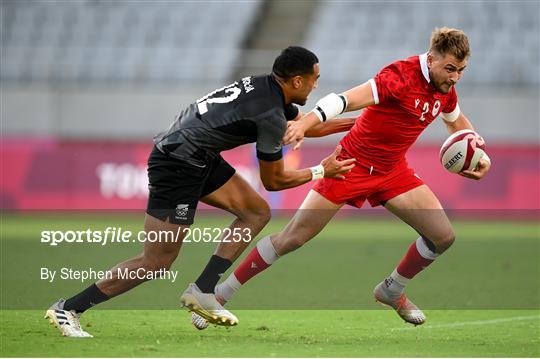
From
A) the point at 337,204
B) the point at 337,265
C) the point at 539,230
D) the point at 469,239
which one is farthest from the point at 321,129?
the point at 539,230

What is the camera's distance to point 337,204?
26.6 feet

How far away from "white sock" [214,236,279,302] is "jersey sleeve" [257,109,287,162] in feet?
3.96

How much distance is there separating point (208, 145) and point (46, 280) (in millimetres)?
4276

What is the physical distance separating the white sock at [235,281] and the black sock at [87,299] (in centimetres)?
107

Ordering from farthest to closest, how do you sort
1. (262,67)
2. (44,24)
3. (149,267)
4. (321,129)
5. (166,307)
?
(44,24)
(262,67)
(166,307)
(321,129)
(149,267)

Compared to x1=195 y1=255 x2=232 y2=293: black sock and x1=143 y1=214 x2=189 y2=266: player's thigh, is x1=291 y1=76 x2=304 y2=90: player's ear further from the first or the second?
x1=195 y1=255 x2=232 y2=293: black sock

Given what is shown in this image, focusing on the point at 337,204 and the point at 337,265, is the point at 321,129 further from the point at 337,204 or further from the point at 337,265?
the point at 337,265

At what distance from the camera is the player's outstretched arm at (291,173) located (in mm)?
7156

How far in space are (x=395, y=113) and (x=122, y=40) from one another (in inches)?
636

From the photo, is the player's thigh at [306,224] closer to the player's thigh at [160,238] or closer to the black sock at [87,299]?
the player's thigh at [160,238]

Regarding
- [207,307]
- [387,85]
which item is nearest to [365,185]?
[387,85]

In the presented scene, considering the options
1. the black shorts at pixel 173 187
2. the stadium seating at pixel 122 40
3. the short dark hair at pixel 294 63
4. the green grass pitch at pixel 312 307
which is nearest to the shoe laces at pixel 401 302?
the green grass pitch at pixel 312 307

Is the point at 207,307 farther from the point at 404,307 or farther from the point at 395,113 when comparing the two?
the point at 395,113

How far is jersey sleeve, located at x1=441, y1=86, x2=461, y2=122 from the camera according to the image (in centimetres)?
826
